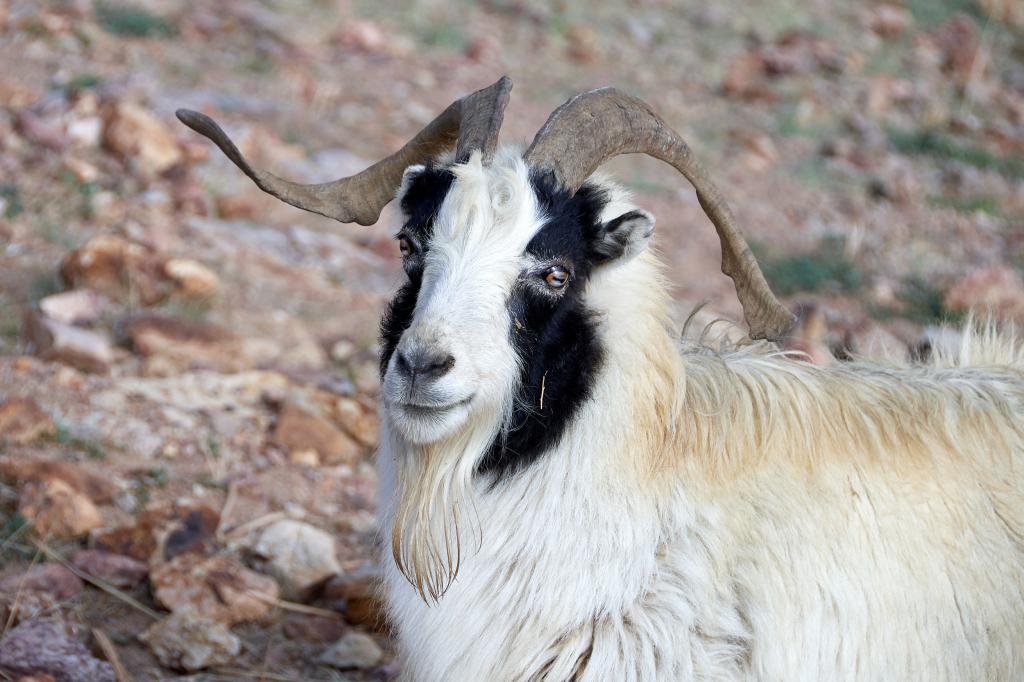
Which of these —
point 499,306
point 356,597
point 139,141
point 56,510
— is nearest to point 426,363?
point 499,306

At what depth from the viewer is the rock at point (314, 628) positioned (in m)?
→ 4.98

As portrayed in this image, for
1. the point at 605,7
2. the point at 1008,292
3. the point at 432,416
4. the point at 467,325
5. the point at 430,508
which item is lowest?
the point at 605,7

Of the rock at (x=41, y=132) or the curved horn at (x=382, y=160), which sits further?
the rock at (x=41, y=132)

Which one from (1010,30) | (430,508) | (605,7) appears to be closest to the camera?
(430,508)

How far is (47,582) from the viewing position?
4855 millimetres

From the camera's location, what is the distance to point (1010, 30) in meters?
16.5

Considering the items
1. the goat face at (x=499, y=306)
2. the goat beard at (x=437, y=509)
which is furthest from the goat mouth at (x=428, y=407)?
the goat beard at (x=437, y=509)

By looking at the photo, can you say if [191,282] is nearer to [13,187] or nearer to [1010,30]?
[13,187]

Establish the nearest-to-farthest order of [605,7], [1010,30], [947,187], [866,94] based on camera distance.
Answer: [947,187]
[866,94]
[605,7]
[1010,30]

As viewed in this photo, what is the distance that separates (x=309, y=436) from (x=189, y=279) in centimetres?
157

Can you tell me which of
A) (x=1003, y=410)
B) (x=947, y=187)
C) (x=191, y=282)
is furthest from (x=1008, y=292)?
(x=191, y=282)

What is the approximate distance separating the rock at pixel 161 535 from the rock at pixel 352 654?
0.84 meters

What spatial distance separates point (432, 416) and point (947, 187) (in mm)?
9760

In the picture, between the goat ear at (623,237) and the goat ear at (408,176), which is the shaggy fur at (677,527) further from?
the goat ear at (408,176)
